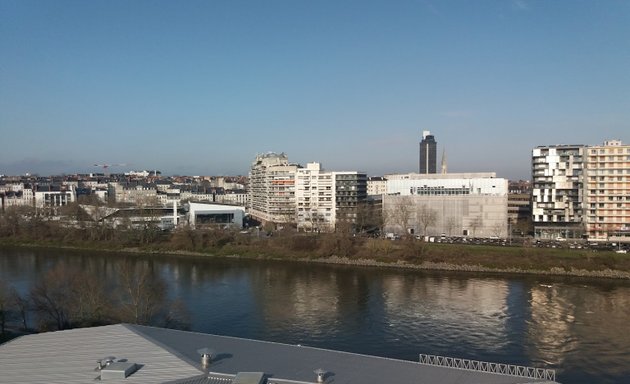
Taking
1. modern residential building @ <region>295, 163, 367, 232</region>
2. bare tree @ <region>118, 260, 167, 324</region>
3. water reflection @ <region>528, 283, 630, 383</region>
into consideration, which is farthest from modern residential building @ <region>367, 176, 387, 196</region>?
bare tree @ <region>118, 260, 167, 324</region>

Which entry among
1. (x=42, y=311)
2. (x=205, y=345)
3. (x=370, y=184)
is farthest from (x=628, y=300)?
(x=370, y=184)

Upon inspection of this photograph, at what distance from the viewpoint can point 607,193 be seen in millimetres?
18406

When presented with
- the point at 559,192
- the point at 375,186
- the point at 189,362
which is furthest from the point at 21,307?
the point at 375,186

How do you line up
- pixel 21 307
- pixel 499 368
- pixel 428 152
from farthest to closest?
1. pixel 428 152
2. pixel 21 307
3. pixel 499 368

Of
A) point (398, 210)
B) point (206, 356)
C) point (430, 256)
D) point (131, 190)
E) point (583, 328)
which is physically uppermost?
point (131, 190)

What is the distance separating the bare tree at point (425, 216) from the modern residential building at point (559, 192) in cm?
374

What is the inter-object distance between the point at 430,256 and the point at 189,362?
1197 centimetres

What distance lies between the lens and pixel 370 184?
38.1 metres

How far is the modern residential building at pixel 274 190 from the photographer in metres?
24.8

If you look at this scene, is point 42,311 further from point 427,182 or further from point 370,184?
point 370,184

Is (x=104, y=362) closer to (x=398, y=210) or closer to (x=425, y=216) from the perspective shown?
(x=425, y=216)

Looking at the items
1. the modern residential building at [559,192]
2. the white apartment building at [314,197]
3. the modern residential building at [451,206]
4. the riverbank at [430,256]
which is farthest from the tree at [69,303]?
the modern residential building at [559,192]

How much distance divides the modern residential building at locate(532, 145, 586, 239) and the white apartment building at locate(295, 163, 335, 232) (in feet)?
28.4

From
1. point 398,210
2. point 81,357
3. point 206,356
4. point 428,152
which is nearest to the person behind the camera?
point 206,356
